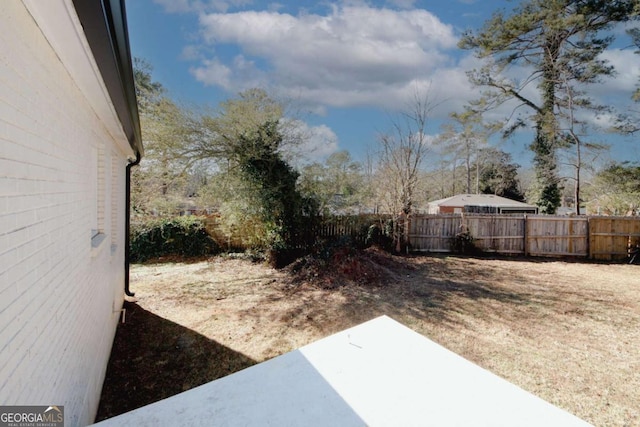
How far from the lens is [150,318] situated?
15.7 feet

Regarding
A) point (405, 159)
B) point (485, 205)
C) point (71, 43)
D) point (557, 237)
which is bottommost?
point (557, 237)

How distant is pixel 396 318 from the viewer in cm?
484

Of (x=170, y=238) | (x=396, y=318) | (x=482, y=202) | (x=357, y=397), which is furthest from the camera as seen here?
(x=482, y=202)

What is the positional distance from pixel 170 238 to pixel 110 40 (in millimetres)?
9632

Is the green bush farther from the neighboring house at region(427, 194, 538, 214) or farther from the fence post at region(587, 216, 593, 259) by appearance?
the neighboring house at region(427, 194, 538, 214)

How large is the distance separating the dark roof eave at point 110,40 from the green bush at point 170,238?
8.34 m

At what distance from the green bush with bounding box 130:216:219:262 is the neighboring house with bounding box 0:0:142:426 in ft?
26.0

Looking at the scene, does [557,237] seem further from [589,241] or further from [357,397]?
[357,397]

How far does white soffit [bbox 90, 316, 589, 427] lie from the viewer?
1.31m

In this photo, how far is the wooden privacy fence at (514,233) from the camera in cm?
1070

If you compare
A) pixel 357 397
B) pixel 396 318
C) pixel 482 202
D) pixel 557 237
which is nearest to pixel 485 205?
pixel 482 202

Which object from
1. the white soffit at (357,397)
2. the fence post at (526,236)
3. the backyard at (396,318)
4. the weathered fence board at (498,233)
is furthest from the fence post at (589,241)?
the white soffit at (357,397)

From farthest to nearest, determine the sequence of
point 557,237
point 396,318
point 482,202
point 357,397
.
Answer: point 482,202
point 557,237
point 396,318
point 357,397

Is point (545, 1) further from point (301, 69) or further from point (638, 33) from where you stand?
point (301, 69)
